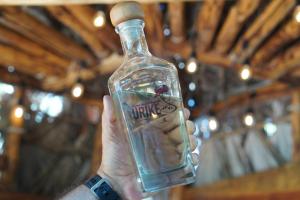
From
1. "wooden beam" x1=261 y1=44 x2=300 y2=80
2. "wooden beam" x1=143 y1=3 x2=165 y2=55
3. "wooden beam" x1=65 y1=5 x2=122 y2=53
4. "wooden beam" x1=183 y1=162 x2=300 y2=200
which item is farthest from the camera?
"wooden beam" x1=183 y1=162 x2=300 y2=200

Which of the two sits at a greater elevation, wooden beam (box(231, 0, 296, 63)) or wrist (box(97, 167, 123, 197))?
wooden beam (box(231, 0, 296, 63))

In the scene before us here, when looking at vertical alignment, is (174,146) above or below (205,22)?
below

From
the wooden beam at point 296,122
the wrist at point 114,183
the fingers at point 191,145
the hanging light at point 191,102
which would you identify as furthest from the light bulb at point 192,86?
the fingers at point 191,145

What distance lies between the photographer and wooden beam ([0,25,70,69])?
308 centimetres

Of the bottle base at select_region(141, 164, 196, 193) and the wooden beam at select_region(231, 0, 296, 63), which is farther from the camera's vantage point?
the wooden beam at select_region(231, 0, 296, 63)

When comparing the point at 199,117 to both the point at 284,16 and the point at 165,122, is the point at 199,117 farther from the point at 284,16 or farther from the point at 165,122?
the point at 165,122

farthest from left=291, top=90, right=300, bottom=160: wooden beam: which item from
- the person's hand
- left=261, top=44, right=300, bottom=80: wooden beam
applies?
the person's hand

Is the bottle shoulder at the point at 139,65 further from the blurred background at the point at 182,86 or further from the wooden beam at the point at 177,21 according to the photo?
the wooden beam at the point at 177,21

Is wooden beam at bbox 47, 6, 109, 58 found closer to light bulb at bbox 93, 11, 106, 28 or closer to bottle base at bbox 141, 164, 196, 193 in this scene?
light bulb at bbox 93, 11, 106, 28

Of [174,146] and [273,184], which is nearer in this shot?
[174,146]

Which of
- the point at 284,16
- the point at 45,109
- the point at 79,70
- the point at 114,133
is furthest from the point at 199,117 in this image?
the point at 114,133

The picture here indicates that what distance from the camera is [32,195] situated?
16.6 ft

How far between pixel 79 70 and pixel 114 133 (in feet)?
8.34

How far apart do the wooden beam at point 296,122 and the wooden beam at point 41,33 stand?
6.50 feet
